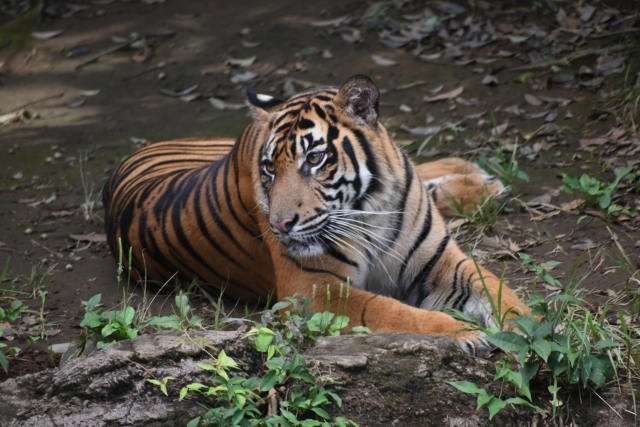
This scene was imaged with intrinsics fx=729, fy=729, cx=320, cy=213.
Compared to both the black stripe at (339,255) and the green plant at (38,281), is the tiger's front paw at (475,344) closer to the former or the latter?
the black stripe at (339,255)

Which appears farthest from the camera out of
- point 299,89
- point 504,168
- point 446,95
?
point 299,89

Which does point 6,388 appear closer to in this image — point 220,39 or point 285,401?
point 285,401

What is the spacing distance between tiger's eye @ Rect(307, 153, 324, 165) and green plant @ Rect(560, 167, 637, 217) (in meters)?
1.80

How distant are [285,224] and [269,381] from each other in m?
0.94

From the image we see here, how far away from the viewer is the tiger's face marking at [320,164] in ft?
10.2

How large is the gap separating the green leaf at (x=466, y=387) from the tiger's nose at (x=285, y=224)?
1.02 meters

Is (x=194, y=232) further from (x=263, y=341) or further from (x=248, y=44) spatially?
(x=248, y=44)

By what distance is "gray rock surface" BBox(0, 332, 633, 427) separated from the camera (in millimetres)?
2256

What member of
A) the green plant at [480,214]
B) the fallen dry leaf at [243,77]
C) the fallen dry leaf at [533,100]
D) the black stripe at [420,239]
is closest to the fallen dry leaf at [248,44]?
the fallen dry leaf at [243,77]

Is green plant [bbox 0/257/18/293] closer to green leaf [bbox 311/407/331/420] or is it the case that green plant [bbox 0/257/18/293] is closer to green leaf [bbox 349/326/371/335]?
green leaf [bbox 349/326/371/335]

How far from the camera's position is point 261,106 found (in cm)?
351

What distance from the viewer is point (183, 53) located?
7.35 meters

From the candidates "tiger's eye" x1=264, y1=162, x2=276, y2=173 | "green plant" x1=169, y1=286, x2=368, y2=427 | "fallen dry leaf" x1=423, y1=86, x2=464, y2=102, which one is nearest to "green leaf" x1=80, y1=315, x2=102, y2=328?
"green plant" x1=169, y1=286, x2=368, y2=427

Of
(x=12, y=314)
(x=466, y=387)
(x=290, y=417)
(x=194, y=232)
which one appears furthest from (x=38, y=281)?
(x=466, y=387)
